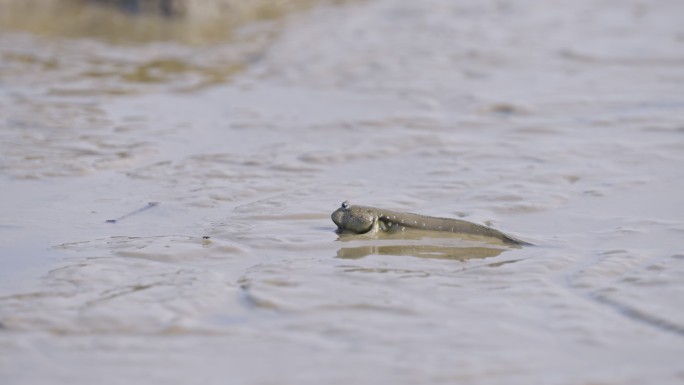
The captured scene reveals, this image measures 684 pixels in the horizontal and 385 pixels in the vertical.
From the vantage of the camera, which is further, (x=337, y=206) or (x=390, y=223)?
(x=337, y=206)

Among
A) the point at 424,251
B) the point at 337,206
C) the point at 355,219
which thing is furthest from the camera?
the point at 337,206

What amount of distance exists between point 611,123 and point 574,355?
141 inches

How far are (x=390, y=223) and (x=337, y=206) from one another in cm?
52

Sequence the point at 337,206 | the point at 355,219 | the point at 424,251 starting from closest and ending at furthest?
1. the point at 424,251
2. the point at 355,219
3. the point at 337,206

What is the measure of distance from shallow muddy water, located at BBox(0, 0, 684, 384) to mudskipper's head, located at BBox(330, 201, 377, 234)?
0.21 ft

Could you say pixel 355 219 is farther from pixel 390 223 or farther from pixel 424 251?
pixel 424 251

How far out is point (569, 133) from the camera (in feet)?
19.7

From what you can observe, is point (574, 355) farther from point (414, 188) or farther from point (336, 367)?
point (414, 188)

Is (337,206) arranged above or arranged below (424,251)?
above

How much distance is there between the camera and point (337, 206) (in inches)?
180

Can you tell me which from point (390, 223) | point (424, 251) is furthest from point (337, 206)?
point (424, 251)

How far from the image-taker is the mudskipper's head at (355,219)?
13.2 ft

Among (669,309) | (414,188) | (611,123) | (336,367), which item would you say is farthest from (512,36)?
(336,367)

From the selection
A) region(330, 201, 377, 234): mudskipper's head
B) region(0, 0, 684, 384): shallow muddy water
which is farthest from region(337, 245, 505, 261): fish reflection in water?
region(330, 201, 377, 234): mudskipper's head
